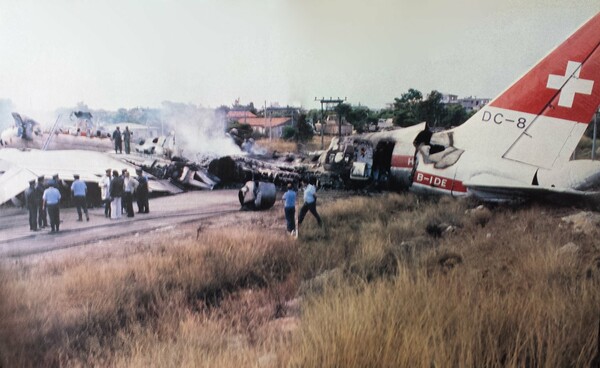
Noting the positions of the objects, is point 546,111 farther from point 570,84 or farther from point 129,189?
point 129,189

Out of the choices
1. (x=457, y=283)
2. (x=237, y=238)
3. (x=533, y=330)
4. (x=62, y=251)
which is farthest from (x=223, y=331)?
(x=533, y=330)

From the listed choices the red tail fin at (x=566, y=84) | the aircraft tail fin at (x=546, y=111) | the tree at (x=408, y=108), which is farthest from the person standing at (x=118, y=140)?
the red tail fin at (x=566, y=84)

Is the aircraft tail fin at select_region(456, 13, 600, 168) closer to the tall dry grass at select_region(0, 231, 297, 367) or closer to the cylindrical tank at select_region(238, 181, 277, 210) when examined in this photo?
the cylindrical tank at select_region(238, 181, 277, 210)

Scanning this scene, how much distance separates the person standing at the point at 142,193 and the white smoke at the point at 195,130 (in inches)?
8.0

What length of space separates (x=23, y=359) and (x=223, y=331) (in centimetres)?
92

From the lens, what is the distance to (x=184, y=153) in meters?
2.33

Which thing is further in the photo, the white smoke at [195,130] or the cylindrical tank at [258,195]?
the cylindrical tank at [258,195]

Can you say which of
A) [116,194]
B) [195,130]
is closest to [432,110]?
[195,130]

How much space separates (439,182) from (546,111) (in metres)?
0.54

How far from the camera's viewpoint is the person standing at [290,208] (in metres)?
2.37

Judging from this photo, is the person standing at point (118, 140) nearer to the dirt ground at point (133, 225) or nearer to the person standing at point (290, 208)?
the dirt ground at point (133, 225)

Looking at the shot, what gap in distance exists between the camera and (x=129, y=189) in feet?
7.54

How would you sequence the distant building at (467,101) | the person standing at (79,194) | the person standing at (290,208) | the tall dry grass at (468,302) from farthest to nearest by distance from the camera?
the person standing at (290,208)
the person standing at (79,194)
the distant building at (467,101)
the tall dry grass at (468,302)

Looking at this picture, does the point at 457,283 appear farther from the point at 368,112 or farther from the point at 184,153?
the point at 184,153
